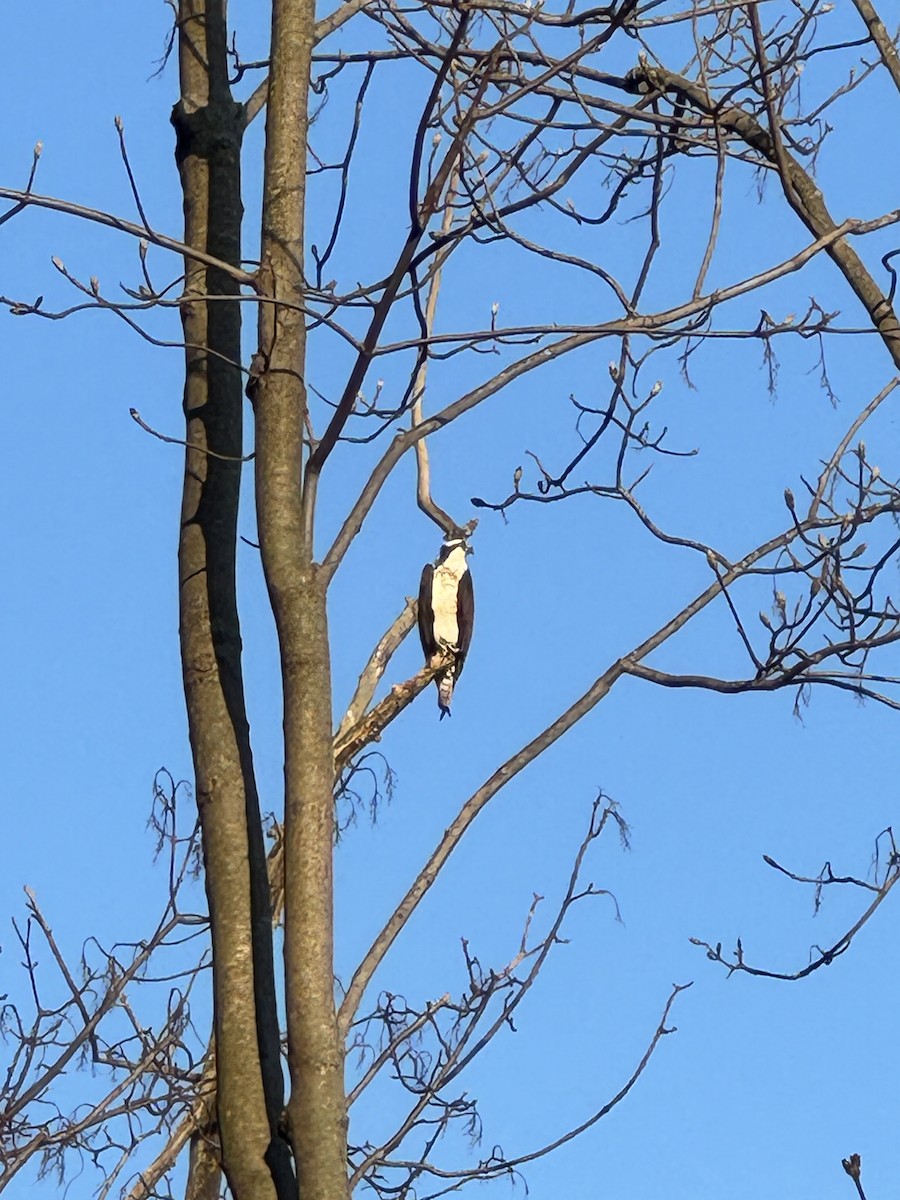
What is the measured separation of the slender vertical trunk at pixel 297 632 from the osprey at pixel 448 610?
290 cm

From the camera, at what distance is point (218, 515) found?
344cm

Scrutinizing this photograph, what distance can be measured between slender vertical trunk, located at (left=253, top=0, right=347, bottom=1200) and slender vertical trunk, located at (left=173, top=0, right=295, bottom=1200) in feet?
0.49

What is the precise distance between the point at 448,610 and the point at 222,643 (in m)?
3.62

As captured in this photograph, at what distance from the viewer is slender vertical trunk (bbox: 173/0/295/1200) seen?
9.66 feet

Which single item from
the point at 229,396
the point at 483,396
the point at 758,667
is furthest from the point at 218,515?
the point at 758,667

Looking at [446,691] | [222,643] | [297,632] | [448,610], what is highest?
[448,610]

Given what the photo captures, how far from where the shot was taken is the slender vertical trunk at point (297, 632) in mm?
2770

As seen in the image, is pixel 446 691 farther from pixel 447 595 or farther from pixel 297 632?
pixel 297 632

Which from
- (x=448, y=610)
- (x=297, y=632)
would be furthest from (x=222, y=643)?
(x=448, y=610)

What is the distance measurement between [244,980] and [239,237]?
5.35 ft

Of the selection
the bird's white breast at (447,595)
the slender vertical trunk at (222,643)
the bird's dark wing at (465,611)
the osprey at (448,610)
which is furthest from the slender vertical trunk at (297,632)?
the bird's dark wing at (465,611)

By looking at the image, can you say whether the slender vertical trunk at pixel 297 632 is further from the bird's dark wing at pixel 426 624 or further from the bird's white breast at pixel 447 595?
the bird's white breast at pixel 447 595

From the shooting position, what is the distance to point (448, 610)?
6895mm

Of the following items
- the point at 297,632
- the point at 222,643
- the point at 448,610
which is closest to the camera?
the point at 297,632
